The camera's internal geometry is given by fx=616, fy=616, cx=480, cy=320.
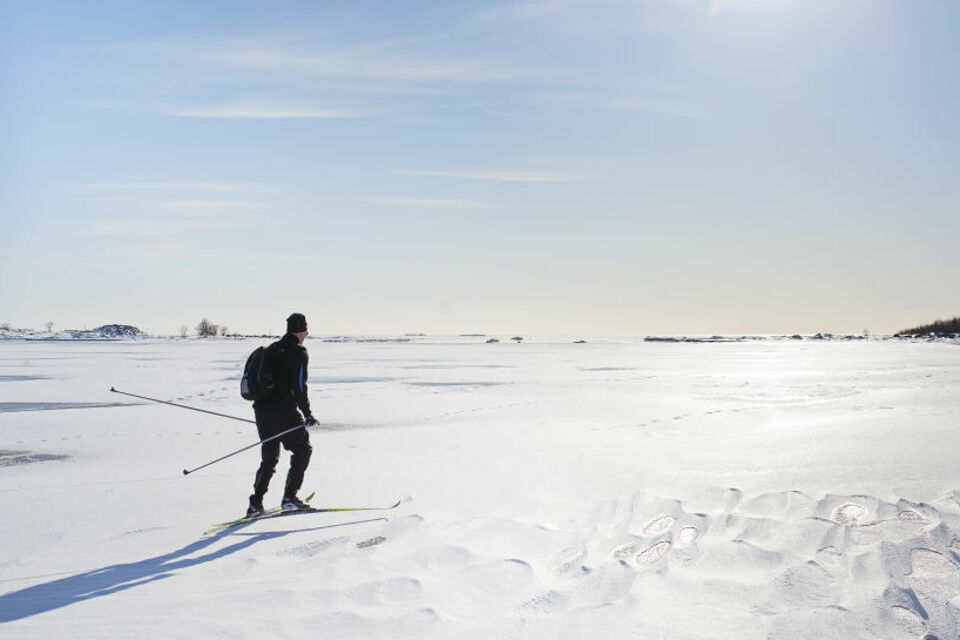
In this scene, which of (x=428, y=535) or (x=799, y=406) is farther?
(x=799, y=406)

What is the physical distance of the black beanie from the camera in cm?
644

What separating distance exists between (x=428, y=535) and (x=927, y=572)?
11.5 ft

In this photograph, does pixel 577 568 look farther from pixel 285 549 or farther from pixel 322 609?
pixel 285 549

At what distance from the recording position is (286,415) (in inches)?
248

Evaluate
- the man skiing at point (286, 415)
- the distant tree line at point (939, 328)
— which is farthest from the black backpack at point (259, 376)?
the distant tree line at point (939, 328)

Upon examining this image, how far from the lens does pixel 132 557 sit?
5.02 m

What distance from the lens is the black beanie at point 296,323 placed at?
6438 mm

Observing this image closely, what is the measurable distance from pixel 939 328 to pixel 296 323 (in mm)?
88535

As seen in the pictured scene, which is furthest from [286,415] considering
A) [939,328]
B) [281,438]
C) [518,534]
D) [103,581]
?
[939,328]

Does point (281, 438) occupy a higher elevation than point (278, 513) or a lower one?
higher

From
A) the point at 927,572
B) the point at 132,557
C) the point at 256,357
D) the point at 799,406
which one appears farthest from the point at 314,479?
the point at 799,406

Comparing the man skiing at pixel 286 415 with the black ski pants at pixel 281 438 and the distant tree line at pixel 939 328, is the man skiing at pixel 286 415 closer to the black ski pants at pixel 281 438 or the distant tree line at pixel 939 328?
the black ski pants at pixel 281 438

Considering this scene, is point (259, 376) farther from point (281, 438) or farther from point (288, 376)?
point (281, 438)

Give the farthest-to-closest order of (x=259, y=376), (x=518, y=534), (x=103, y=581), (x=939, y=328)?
1. (x=939, y=328)
2. (x=259, y=376)
3. (x=518, y=534)
4. (x=103, y=581)
